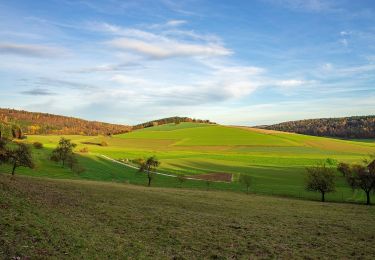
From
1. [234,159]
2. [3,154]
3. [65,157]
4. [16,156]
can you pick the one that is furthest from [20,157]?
[234,159]

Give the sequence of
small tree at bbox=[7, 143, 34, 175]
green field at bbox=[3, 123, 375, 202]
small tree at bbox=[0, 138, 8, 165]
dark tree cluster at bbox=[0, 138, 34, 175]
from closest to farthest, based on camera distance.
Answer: small tree at bbox=[0, 138, 8, 165], dark tree cluster at bbox=[0, 138, 34, 175], small tree at bbox=[7, 143, 34, 175], green field at bbox=[3, 123, 375, 202]

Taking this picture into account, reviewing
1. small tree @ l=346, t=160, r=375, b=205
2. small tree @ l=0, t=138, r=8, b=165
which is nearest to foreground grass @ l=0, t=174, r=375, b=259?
small tree @ l=346, t=160, r=375, b=205

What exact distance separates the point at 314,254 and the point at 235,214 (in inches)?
562

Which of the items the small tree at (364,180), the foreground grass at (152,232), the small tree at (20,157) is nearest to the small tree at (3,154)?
the small tree at (20,157)

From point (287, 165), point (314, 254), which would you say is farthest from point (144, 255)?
point (287, 165)

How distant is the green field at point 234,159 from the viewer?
8412cm

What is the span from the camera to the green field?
84.1 metres

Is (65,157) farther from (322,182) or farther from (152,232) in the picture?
(152,232)

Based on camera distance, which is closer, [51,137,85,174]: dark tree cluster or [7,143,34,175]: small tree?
[7,143,34,175]: small tree

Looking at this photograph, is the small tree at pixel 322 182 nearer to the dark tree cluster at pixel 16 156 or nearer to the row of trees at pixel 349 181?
the row of trees at pixel 349 181

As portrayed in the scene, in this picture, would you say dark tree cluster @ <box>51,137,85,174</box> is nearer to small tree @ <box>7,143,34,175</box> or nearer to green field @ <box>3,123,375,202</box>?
green field @ <box>3,123,375,202</box>

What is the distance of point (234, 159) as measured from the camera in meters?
133

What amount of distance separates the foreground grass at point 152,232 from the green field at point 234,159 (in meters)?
42.8

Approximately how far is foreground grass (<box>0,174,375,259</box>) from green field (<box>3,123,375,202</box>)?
42.8m
